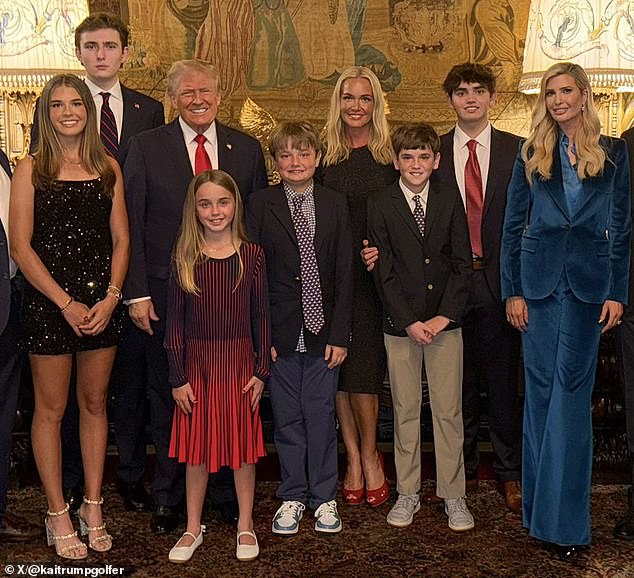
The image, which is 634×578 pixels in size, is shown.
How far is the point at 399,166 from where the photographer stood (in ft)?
12.1

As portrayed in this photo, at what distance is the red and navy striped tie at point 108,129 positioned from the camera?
149 inches

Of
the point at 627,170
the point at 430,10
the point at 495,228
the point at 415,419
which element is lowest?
the point at 415,419

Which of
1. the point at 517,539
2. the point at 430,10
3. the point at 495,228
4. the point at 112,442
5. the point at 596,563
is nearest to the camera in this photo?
the point at 596,563

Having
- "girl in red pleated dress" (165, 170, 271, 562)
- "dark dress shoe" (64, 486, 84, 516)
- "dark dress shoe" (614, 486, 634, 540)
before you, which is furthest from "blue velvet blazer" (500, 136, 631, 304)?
"dark dress shoe" (64, 486, 84, 516)

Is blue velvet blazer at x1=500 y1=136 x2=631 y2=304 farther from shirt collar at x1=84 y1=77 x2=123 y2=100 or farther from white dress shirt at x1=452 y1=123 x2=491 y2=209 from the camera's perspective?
shirt collar at x1=84 y1=77 x2=123 y2=100

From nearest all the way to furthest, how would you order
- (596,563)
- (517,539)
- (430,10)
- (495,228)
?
(596,563)
(517,539)
(495,228)
(430,10)

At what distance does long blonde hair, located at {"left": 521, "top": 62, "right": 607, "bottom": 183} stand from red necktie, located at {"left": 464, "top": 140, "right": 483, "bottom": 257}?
415mm

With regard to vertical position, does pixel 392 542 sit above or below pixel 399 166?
below

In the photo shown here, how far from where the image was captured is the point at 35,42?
467 cm

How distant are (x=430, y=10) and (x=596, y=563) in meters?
3.11

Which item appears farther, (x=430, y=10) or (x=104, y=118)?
(x=430, y=10)

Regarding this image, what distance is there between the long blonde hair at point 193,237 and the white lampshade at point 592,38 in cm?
217

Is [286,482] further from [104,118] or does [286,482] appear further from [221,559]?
[104,118]

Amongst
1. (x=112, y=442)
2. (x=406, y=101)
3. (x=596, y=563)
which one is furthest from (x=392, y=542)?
(x=406, y=101)
